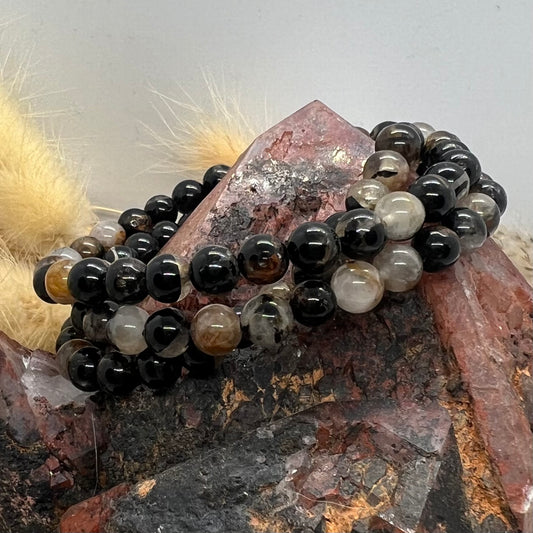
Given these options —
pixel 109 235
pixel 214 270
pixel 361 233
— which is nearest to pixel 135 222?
pixel 109 235

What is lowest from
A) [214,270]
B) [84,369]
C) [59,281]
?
[84,369]

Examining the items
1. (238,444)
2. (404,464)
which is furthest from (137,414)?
(404,464)

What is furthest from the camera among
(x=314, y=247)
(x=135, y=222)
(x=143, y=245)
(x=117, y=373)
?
(x=135, y=222)

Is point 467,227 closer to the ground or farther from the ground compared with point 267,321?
farther from the ground

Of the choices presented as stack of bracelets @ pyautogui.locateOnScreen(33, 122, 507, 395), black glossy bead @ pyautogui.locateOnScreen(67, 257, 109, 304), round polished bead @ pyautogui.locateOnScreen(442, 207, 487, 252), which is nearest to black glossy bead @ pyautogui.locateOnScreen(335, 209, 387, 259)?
stack of bracelets @ pyautogui.locateOnScreen(33, 122, 507, 395)

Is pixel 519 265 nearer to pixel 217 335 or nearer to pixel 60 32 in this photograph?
pixel 217 335

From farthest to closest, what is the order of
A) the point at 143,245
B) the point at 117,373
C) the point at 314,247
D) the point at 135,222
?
the point at 135,222 < the point at 143,245 < the point at 117,373 < the point at 314,247

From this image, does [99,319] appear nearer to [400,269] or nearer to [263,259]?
[263,259]

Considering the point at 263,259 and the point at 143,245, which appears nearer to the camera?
the point at 263,259
